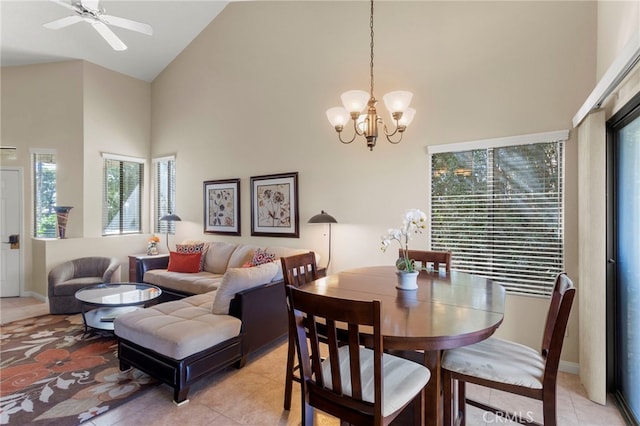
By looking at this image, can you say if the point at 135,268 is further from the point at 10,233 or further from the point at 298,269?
the point at 298,269

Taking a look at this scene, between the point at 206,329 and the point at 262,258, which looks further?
the point at 262,258

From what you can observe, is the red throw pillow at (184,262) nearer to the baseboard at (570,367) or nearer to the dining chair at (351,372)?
the dining chair at (351,372)

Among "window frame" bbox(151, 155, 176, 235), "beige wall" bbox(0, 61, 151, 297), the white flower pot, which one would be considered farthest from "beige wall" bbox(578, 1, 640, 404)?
"beige wall" bbox(0, 61, 151, 297)

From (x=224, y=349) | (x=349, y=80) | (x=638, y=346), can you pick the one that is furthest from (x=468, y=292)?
(x=349, y=80)

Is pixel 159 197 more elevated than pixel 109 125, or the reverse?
pixel 109 125

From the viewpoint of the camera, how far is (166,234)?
19.6 feet

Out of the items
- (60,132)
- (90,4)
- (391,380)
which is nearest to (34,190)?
(60,132)

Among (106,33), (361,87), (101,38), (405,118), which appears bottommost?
(405,118)

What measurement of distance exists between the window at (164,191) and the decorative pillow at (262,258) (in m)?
2.61

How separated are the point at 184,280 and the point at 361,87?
11.2 feet

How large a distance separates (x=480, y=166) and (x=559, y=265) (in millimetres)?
1143

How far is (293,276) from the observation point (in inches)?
95.3

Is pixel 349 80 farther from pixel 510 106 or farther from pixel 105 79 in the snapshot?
pixel 105 79

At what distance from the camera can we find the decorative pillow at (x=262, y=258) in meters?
3.97
